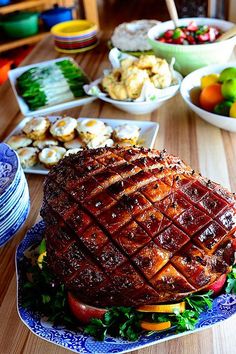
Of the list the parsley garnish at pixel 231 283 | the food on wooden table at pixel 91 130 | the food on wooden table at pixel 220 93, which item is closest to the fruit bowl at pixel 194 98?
the food on wooden table at pixel 220 93

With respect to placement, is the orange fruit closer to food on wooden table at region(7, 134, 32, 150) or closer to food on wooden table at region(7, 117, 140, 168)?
food on wooden table at region(7, 117, 140, 168)

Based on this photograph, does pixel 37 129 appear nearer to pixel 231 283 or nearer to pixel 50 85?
pixel 50 85

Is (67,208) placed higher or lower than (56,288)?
higher

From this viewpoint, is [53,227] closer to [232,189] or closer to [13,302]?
[13,302]

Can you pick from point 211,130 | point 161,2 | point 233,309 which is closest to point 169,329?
point 233,309

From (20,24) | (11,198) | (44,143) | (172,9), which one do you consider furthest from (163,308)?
(20,24)

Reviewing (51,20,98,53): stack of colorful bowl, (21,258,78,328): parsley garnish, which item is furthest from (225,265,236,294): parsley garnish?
(51,20,98,53): stack of colorful bowl
